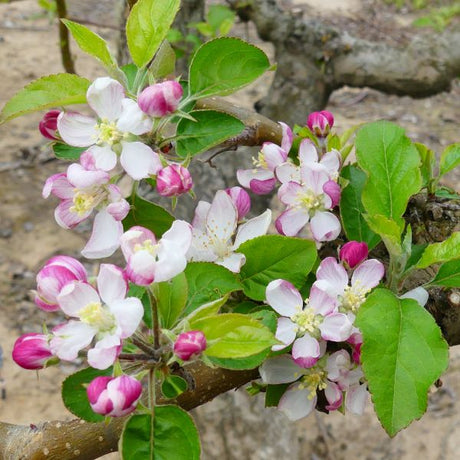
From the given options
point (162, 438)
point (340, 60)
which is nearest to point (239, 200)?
point (162, 438)

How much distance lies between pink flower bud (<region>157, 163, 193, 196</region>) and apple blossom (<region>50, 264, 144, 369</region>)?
13cm

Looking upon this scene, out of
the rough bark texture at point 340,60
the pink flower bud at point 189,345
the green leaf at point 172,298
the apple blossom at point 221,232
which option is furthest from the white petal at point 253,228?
the rough bark texture at point 340,60

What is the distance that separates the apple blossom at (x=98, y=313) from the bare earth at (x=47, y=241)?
415 mm

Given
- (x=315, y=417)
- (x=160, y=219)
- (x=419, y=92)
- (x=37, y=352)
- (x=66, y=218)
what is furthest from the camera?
(x=315, y=417)

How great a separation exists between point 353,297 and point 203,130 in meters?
0.30

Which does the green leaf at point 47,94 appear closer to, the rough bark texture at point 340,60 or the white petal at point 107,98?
the white petal at point 107,98

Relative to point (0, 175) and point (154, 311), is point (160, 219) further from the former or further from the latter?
point (0, 175)

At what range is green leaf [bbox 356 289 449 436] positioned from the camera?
30.2 inches

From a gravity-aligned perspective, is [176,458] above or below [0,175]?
above

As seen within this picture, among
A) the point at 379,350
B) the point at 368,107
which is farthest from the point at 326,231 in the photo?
the point at 368,107

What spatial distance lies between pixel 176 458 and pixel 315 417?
216 cm

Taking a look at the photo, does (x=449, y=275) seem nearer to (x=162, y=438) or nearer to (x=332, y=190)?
(x=332, y=190)

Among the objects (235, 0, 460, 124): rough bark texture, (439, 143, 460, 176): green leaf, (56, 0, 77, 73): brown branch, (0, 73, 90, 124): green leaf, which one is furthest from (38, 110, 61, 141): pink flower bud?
(56, 0, 77, 73): brown branch

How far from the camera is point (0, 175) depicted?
3.95 metres
